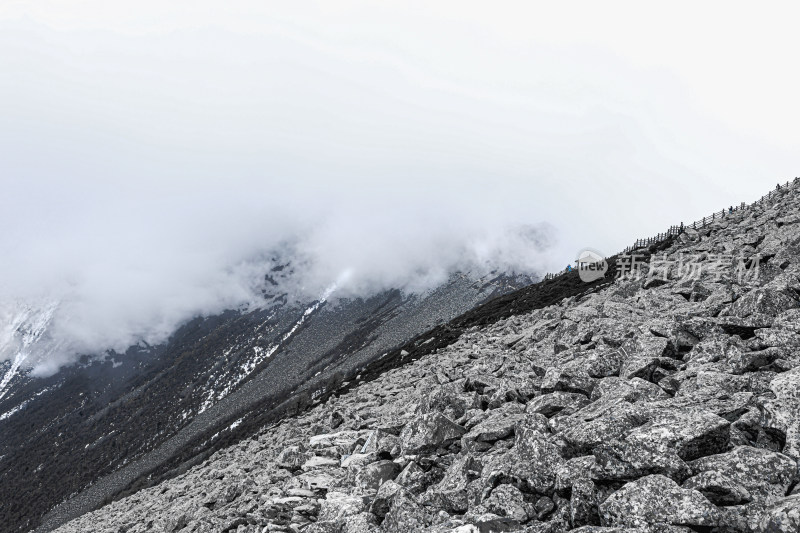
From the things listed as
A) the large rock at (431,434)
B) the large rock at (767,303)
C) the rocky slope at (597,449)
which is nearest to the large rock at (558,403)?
the rocky slope at (597,449)

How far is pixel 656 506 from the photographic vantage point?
19.7 ft

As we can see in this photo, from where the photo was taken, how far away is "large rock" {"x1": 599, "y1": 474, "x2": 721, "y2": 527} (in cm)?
575

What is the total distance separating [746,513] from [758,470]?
2.62 feet

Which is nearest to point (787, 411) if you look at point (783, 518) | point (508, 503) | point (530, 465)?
point (783, 518)

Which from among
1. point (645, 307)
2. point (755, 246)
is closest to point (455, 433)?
point (645, 307)

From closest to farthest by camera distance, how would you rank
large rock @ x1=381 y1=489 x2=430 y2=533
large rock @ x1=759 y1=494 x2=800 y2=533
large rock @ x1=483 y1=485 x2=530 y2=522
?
large rock @ x1=759 y1=494 x2=800 y2=533 → large rock @ x1=483 y1=485 x2=530 y2=522 → large rock @ x1=381 y1=489 x2=430 y2=533

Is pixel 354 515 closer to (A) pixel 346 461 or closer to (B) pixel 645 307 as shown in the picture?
(A) pixel 346 461

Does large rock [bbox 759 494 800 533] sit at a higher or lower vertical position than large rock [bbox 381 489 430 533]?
lower

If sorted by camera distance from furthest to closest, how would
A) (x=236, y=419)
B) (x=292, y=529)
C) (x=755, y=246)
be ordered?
(x=236, y=419), (x=755, y=246), (x=292, y=529)

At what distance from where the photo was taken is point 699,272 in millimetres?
23953

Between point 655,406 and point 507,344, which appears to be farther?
point 507,344

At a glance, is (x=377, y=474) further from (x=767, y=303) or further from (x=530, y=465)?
(x=767, y=303)

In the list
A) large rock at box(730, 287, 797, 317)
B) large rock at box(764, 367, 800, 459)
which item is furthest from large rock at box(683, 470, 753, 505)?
large rock at box(730, 287, 797, 317)

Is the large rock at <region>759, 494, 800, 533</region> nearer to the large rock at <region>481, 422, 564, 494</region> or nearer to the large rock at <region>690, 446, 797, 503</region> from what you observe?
the large rock at <region>690, 446, 797, 503</region>
